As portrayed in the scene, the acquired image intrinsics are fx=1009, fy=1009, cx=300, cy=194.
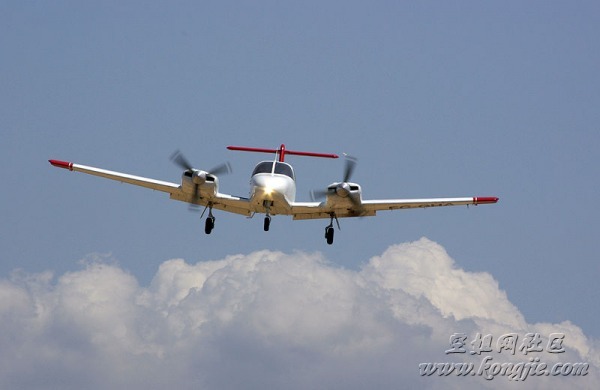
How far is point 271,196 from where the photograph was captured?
128 ft

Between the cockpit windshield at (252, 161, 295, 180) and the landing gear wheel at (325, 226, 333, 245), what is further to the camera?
the landing gear wheel at (325, 226, 333, 245)

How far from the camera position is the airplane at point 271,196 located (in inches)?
1550

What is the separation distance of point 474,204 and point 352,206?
6.48 metres

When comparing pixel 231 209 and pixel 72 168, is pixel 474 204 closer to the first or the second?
pixel 231 209

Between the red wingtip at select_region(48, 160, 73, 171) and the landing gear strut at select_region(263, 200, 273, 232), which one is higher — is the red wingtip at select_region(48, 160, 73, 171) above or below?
above

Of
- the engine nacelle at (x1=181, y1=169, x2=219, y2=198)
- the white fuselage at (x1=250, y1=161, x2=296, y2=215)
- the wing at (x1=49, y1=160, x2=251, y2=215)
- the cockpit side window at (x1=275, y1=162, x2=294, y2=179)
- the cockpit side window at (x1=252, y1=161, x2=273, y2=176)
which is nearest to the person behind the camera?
the white fuselage at (x1=250, y1=161, x2=296, y2=215)

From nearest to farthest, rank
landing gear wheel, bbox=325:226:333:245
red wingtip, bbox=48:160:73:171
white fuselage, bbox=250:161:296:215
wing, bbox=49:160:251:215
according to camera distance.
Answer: white fuselage, bbox=250:161:296:215 → wing, bbox=49:160:251:215 → landing gear wheel, bbox=325:226:333:245 → red wingtip, bbox=48:160:73:171

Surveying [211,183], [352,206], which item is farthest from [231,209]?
[352,206]

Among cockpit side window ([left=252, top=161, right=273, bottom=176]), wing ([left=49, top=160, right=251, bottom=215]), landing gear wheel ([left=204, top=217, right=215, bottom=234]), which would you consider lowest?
landing gear wheel ([left=204, top=217, right=215, bottom=234])

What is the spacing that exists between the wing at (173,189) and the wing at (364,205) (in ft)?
7.55

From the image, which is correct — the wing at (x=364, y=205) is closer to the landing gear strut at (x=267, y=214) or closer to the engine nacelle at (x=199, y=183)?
the landing gear strut at (x=267, y=214)

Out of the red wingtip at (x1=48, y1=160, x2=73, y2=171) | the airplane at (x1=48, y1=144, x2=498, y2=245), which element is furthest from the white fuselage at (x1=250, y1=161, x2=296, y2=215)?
the red wingtip at (x1=48, y1=160, x2=73, y2=171)

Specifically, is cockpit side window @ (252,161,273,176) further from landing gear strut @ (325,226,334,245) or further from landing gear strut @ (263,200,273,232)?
landing gear strut @ (325,226,334,245)

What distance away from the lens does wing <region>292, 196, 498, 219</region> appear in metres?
40.9
